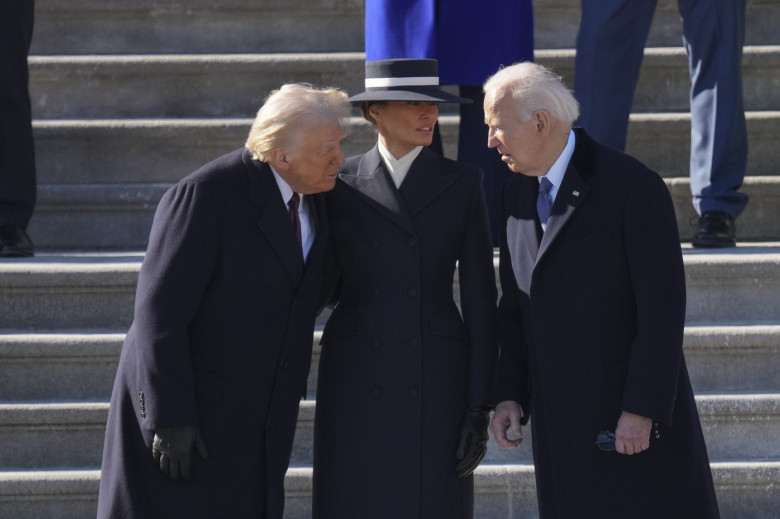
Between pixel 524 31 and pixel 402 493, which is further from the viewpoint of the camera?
pixel 524 31

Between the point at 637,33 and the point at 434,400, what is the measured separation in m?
2.31

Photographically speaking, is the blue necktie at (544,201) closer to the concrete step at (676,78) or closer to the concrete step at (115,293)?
the concrete step at (115,293)

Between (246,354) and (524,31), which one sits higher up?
(524,31)

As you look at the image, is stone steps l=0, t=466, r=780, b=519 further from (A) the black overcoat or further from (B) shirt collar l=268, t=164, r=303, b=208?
(B) shirt collar l=268, t=164, r=303, b=208

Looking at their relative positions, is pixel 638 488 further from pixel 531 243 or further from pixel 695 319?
pixel 695 319

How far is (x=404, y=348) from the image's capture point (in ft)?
11.6

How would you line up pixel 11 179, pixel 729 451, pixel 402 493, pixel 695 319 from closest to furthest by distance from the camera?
pixel 402 493, pixel 729 451, pixel 695 319, pixel 11 179

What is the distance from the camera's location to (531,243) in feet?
11.2

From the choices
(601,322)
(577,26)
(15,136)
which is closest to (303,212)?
(601,322)

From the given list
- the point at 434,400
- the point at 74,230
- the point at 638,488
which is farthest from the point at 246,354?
the point at 74,230

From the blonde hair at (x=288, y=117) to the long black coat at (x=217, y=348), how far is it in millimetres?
83

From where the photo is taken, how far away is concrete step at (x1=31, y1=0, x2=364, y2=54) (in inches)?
247

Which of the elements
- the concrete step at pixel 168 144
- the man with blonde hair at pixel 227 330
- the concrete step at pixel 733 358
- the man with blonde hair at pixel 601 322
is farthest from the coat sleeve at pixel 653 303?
the concrete step at pixel 168 144

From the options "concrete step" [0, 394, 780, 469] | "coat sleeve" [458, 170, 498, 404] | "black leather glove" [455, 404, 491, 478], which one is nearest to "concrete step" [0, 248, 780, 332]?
"concrete step" [0, 394, 780, 469]
